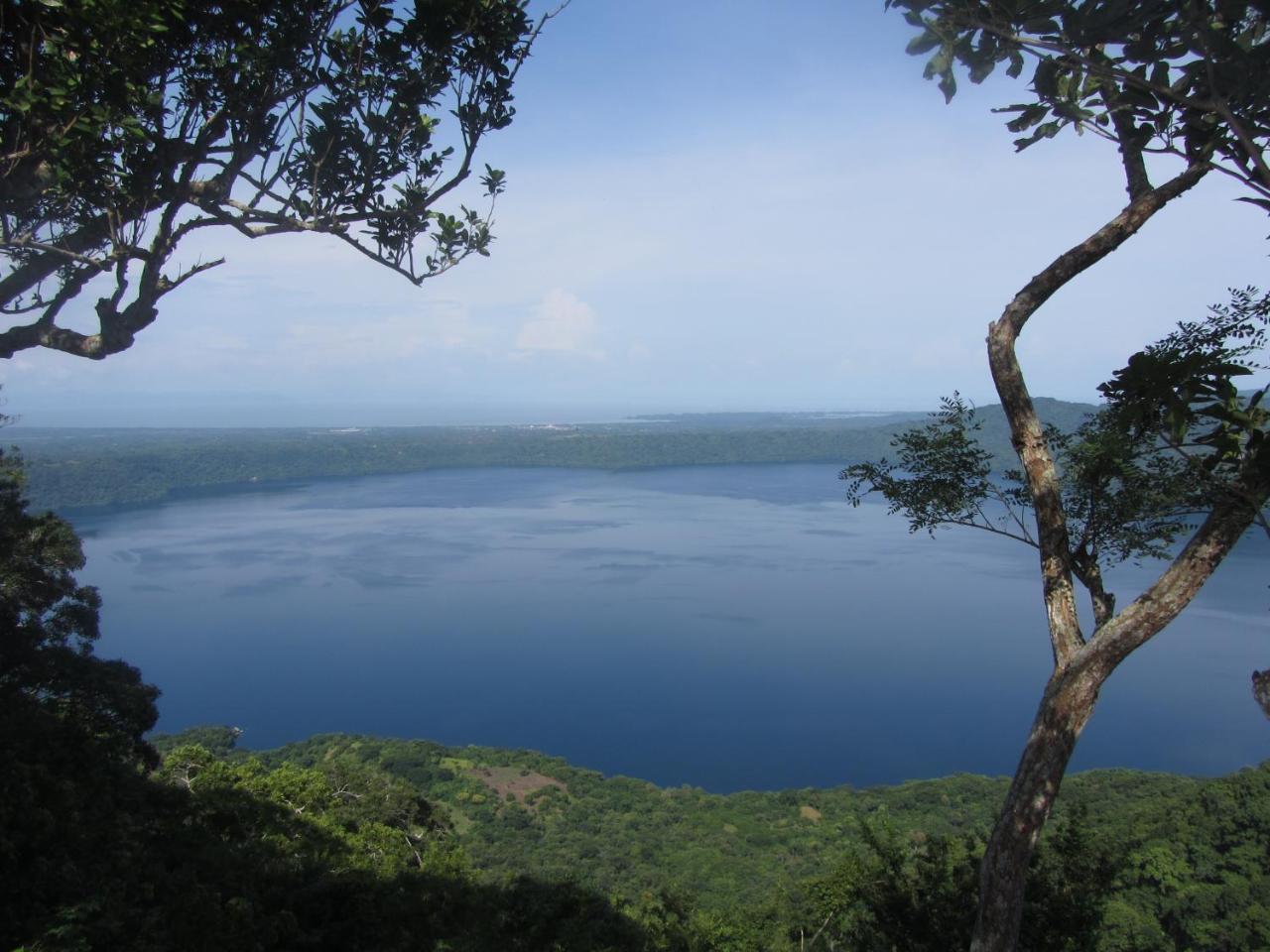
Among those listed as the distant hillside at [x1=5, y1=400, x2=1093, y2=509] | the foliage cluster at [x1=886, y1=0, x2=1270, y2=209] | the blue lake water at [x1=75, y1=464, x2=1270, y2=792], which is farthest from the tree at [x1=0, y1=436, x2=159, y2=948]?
the distant hillside at [x1=5, y1=400, x2=1093, y2=509]

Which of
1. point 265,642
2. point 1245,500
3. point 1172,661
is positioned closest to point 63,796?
point 1245,500

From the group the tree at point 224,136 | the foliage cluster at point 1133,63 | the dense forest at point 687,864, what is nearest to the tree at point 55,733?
the dense forest at point 687,864

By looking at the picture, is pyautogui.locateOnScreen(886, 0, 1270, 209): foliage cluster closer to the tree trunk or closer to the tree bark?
the tree bark

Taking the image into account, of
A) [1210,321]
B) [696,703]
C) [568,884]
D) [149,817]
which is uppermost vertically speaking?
[1210,321]

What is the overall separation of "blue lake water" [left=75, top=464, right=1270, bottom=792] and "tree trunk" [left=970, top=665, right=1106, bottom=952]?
18.9 meters

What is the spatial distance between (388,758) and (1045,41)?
16.7 metres

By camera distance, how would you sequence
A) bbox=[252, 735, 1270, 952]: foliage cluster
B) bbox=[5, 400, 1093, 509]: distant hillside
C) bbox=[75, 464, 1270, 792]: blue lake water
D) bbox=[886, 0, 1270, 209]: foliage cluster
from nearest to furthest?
bbox=[886, 0, 1270, 209]: foliage cluster < bbox=[252, 735, 1270, 952]: foliage cluster < bbox=[75, 464, 1270, 792]: blue lake water < bbox=[5, 400, 1093, 509]: distant hillside

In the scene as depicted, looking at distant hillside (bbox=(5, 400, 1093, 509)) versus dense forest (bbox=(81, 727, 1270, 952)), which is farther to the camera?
distant hillside (bbox=(5, 400, 1093, 509))

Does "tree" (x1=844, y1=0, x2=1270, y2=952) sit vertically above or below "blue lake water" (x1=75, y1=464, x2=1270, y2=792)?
above

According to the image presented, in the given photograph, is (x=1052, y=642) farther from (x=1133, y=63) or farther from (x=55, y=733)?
(x=55, y=733)

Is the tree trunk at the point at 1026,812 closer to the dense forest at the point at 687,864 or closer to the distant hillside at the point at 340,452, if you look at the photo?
the dense forest at the point at 687,864

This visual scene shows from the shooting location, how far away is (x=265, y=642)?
1208 inches

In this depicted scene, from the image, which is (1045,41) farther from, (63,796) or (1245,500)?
(63,796)

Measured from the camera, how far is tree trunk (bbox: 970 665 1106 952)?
8.14 ft
